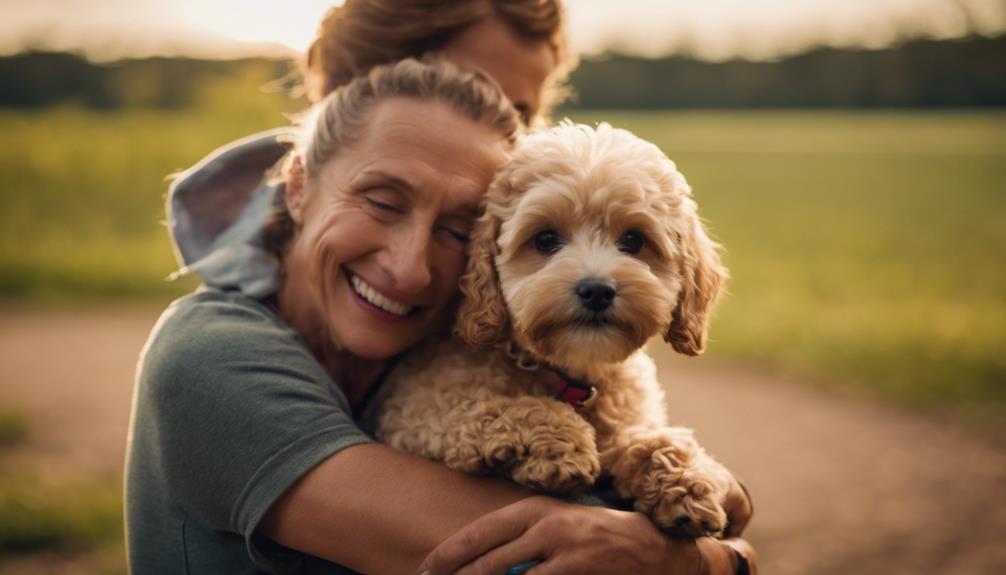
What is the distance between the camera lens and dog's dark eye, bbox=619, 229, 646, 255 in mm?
3023

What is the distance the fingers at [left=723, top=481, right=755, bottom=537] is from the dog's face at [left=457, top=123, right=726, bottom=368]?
19.5 inches

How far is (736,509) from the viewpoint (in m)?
2.96

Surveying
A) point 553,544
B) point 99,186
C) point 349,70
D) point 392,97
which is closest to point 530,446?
point 553,544

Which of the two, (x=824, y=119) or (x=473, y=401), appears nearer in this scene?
(x=473, y=401)

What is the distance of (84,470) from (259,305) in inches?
227

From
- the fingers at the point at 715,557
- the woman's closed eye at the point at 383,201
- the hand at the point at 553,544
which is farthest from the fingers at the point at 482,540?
the woman's closed eye at the point at 383,201

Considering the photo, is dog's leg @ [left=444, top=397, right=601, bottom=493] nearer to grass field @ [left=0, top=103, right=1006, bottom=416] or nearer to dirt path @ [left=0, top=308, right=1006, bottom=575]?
dirt path @ [left=0, top=308, right=1006, bottom=575]

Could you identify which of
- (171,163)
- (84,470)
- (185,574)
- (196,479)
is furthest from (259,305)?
(171,163)

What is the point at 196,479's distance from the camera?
2449mm

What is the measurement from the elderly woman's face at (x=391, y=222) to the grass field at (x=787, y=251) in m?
6.77

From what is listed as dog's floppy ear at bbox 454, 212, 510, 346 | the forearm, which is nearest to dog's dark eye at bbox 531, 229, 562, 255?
dog's floppy ear at bbox 454, 212, 510, 346

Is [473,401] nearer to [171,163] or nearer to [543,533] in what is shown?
[543,533]

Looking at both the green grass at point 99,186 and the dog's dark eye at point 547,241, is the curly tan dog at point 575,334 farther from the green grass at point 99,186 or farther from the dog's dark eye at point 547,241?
the green grass at point 99,186

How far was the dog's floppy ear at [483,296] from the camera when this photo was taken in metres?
2.93
